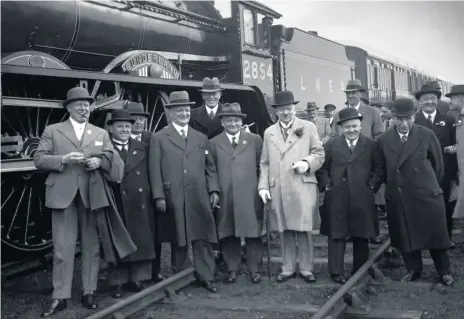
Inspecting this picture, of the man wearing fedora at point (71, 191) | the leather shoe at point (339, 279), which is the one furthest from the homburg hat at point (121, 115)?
the leather shoe at point (339, 279)

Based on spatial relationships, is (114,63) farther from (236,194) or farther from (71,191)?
(71,191)

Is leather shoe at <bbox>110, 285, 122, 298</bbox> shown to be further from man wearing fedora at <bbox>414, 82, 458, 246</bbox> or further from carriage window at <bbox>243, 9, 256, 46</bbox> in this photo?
carriage window at <bbox>243, 9, 256, 46</bbox>

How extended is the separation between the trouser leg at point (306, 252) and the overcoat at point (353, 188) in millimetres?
188

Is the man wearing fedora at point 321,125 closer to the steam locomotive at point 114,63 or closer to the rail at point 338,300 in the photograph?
the steam locomotive at point 114,63

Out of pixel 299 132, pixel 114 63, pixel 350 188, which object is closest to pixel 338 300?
pixel 350 188

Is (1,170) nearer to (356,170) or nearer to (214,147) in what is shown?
(214,147)

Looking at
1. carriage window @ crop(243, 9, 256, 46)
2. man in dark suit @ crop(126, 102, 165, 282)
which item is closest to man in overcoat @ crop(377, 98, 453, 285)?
man in dark suit @ crop(126, 102, 165, 282)

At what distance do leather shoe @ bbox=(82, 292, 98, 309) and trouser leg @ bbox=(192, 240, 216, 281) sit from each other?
2.95ft

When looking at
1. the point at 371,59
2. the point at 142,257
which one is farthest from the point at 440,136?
the point at 371,59

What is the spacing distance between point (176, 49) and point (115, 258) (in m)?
3.71

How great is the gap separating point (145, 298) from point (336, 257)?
5.14 ft

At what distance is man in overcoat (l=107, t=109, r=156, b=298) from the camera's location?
159 inches

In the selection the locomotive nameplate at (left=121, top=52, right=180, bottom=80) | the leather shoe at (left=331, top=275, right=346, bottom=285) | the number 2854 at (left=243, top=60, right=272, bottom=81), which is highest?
the number 2854 at (left=243, top=60, right=272, bottom=81)

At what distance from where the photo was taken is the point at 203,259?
4344 mm
